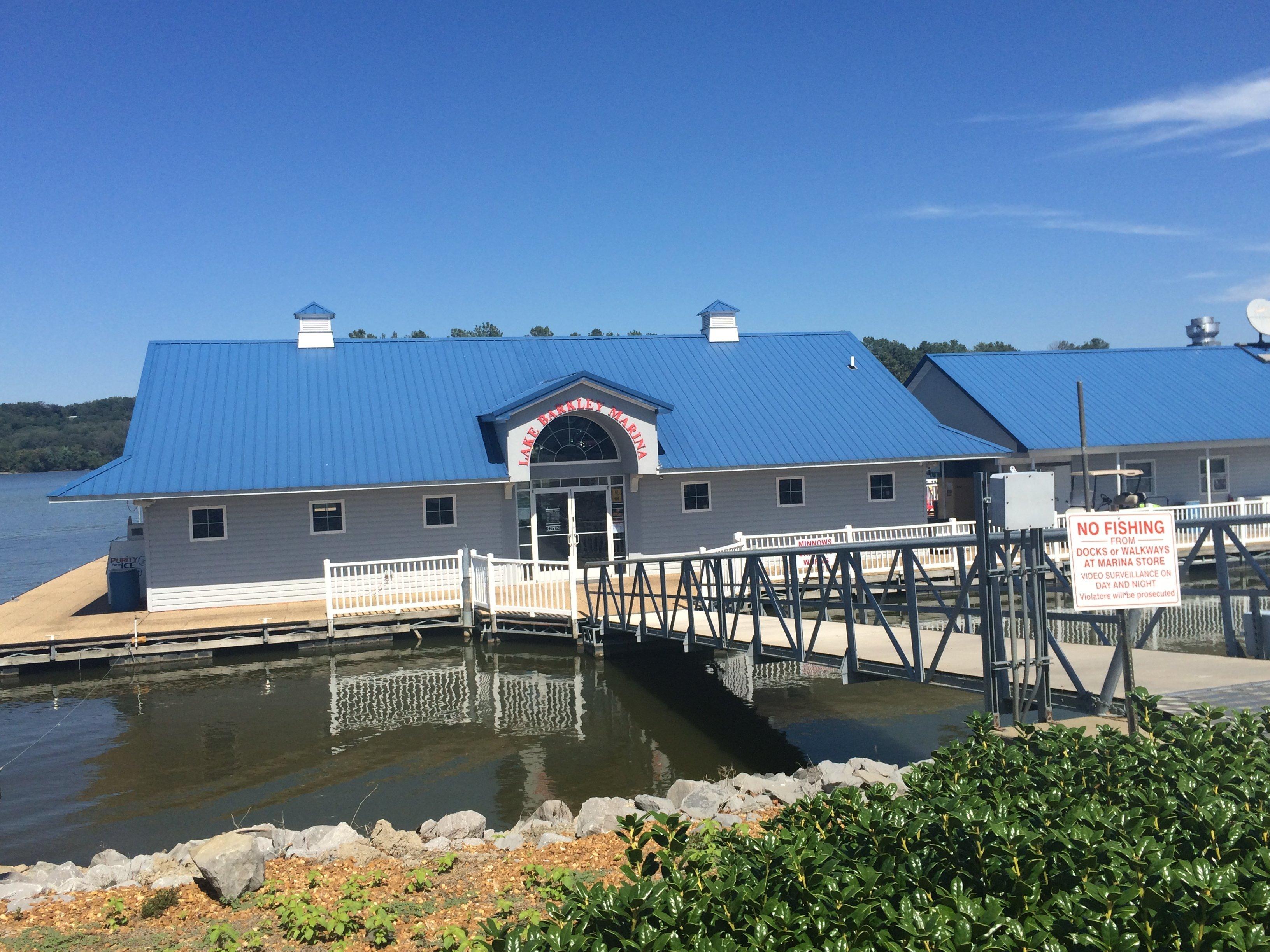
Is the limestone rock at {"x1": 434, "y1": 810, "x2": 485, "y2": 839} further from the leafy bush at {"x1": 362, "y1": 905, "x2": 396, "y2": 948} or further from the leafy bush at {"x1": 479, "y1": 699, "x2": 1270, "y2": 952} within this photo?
the leafy bush at {"x1": 479, "y1": 699, "x2": 1270, "y2": 952}

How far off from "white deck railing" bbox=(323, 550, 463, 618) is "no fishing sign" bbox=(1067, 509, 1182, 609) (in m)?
14.5

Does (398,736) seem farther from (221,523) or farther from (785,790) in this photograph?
(221,523)

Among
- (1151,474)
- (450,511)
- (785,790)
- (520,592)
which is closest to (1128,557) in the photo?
(785,790)

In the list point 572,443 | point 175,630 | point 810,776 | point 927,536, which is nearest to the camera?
point 810,776

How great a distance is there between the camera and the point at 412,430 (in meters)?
23.2

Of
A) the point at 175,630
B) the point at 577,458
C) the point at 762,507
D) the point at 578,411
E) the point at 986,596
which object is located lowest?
the point at 175,630

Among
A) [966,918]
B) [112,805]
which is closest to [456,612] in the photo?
[112,805]

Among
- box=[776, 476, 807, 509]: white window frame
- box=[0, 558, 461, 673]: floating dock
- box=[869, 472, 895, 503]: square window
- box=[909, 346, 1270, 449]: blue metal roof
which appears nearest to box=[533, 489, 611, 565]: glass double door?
box=[0, 558, 461, 673]: floating dock

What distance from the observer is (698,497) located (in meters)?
24.4

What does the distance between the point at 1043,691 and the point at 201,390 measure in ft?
69.1

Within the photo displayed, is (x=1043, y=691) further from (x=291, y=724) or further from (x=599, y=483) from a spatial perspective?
(x=599, y=483)

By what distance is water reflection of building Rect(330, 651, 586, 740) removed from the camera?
1376 centimetres

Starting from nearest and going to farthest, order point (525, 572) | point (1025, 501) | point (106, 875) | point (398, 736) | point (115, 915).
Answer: point (115, 915)
point (1025, 501)
point (106, 875)
point (398, 736)
point (525, 572)

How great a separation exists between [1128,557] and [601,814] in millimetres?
4952
